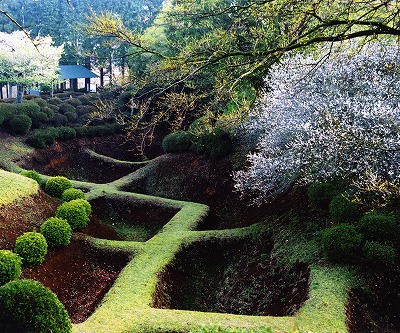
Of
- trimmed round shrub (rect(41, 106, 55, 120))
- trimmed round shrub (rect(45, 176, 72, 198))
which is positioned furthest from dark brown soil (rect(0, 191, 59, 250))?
trimmed round shrub (rect(41, 106, 55, 120))

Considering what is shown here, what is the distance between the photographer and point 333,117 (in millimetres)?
8414

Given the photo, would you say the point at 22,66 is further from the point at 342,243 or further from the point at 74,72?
the point at 342,243

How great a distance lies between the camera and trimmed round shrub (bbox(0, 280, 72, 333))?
533 cm

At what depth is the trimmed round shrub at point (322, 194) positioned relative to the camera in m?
9.12

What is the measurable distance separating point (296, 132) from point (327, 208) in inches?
76.9

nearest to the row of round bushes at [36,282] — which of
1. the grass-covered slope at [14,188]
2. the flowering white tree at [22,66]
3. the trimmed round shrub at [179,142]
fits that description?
the grass-covered slope at [14,188]

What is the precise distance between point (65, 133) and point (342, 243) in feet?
60.9

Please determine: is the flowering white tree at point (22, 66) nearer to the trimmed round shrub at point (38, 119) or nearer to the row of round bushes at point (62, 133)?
the trimmed round shrub at point (38, 119)

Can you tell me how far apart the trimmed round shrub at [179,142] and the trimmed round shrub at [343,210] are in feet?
30.8

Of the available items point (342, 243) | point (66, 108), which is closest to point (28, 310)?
point (342, 243)

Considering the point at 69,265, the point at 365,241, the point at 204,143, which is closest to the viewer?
the point at 365,241

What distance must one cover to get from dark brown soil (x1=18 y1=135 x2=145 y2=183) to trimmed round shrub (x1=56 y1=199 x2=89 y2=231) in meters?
9.46

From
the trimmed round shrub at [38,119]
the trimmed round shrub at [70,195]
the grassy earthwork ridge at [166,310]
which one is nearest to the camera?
the grassy earthwork ridge at [166,310]

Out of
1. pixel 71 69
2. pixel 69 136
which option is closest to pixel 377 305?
pixel 69 136
